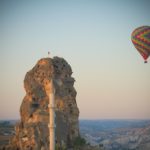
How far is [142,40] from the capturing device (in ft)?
145

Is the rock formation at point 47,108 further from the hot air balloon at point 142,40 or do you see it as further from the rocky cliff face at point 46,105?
the hot air balloon at point 142,40

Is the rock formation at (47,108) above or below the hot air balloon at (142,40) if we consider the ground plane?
below

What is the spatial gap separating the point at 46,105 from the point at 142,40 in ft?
41.4

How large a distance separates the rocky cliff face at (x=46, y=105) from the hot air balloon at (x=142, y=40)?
8237 millimetres

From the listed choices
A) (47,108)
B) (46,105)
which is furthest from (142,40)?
(47,108)

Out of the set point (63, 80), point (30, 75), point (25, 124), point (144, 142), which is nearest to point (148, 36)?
point (63, 80)

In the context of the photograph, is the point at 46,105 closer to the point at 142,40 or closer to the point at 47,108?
the point at 47,108

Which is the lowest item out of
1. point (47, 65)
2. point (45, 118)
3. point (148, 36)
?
point (45, 118)

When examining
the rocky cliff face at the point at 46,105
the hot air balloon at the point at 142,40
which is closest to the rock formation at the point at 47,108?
the rocky cliff face at the point at 46,105

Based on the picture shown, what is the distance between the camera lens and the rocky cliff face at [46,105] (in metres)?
38.5

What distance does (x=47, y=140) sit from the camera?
125 feet

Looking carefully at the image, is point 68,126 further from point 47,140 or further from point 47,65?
point 47,65

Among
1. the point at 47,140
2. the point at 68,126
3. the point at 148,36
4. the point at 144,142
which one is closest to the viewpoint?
the point at 47,140

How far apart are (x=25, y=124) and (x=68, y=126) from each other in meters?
4.26
